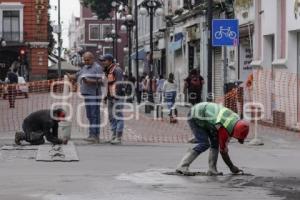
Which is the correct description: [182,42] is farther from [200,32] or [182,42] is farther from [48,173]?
[48,173]

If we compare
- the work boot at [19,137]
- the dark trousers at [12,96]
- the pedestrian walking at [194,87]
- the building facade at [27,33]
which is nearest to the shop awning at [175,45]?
the dark trousers at [12,96]

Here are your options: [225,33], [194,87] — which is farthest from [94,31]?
[225,33]

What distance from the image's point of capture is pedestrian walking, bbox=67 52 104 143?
1588 centimetres

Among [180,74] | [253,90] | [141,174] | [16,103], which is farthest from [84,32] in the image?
[141,174]

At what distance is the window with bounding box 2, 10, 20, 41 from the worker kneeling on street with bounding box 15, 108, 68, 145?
54095 mm

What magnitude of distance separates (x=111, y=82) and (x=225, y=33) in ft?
13.5

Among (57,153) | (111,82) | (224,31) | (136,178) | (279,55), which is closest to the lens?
(136,178)

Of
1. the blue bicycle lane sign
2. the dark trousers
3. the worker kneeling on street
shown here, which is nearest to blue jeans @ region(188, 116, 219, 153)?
the worker kneeling on street

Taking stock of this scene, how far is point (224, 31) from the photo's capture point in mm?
18766

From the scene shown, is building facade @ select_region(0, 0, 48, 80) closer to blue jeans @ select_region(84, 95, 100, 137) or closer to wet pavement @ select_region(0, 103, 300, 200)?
wet pavement @ select_region(0, 103, 300, 200)

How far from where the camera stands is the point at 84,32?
422ft

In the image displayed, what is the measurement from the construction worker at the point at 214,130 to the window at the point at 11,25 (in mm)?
58168

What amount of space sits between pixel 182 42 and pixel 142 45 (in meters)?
23.9

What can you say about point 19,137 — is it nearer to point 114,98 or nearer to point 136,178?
point 114,98
